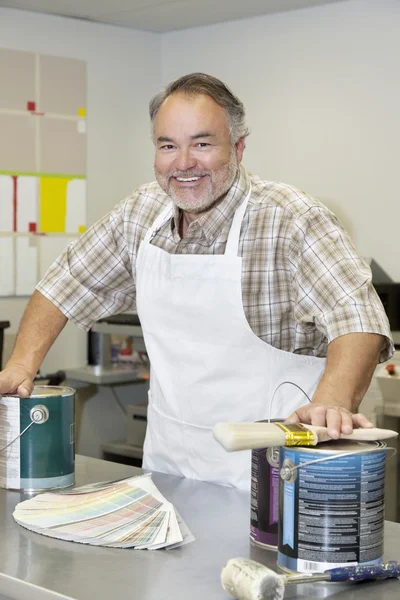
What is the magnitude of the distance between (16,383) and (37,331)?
281mm

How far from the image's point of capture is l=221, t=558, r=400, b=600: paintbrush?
100cm

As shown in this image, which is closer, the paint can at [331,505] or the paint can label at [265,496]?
the paint can at [331,505]

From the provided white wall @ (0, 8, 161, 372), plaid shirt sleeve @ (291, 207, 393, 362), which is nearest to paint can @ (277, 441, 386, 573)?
plaid shirt sleeve @ (291, 207, 393, 362)

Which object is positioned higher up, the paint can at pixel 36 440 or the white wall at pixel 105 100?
the white wall at pixel 105 100

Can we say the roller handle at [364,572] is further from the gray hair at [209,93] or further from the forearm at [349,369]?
the gray hair at [209,93]

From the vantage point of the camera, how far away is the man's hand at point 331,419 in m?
1.14

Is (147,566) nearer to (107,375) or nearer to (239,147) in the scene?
(239,147)

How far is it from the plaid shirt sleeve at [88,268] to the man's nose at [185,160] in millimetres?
234

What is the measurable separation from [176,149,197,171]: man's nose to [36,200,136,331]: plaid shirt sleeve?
9.2 inches

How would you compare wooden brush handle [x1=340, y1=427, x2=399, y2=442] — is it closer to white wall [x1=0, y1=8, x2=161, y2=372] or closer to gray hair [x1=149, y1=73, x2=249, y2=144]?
gray hair [x1=149, y1=73, x2=249, y2=144]

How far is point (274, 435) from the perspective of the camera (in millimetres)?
1093

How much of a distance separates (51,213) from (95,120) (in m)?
0.53

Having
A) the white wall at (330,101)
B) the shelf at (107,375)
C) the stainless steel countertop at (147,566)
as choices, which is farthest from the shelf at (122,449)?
the stainless steel countertop at (147,566)

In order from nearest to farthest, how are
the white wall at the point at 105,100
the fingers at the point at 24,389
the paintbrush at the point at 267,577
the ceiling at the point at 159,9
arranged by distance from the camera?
the paintbrush at the point at 267,577, the fingers at the point at 24,389, the ceiling at the point at 159,9, the white wall at the point at 105,100
